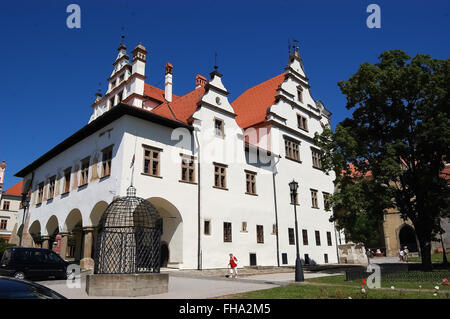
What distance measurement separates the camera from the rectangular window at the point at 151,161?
20672 mm

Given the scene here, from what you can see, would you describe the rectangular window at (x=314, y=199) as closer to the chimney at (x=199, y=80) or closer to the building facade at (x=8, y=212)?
the chimney at (x=199, y=80)

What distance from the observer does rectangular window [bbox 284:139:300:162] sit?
30575 millimetres

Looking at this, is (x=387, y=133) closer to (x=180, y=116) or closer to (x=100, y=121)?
(x=180, y=116)

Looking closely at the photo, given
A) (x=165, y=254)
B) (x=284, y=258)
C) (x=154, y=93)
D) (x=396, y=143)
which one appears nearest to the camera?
(x=396, y=143)

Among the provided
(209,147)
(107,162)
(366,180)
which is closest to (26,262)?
(107,162)

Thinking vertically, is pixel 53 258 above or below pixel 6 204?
below

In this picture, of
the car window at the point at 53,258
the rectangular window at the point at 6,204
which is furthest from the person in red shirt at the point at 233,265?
the rectangular window at the point at 6,204

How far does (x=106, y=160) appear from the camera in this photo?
21469 millimetres

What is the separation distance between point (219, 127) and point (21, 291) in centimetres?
2195

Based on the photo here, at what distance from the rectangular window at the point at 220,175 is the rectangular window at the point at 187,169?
2.10 m

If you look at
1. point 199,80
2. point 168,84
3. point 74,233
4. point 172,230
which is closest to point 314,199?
point 172,230

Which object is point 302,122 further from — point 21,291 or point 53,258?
point 21,291

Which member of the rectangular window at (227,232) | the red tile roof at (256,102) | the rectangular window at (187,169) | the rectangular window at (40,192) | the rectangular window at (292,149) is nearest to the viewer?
the rectangular window at (187,169)

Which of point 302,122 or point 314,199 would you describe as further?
point 302,122
